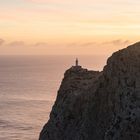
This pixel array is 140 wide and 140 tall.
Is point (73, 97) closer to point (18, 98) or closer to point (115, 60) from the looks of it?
point (115, 60)

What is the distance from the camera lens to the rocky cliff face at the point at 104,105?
28.1 m

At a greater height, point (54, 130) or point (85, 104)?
point (85, 104)

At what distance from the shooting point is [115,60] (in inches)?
1251

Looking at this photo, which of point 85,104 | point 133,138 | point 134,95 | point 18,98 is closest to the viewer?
point 133,138

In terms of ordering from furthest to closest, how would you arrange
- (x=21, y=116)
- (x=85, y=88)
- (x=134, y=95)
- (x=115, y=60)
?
(x=21, y=116) < (x=85, y=88) < (x=115, y=60) < (x=134, y=95)

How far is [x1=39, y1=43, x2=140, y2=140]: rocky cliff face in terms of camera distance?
28.1 metres

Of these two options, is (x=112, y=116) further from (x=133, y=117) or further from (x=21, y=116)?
(x=21, y=116)

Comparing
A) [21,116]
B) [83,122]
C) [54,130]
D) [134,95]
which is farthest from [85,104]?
[21,116]

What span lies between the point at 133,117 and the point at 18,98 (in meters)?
169

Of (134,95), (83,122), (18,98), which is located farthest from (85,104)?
(18,98)

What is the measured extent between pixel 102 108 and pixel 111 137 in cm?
428

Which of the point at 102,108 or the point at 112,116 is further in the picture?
the point at 102,108

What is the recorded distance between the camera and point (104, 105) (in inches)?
1244

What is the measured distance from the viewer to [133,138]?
2700cm
